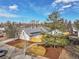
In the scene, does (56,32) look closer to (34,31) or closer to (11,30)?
(34,31)

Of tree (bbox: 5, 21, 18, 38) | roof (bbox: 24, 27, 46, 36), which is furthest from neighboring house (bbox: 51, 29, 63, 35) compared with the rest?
tree (bbox: 5, 21, 18, 38)

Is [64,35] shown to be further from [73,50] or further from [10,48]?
[10,48]

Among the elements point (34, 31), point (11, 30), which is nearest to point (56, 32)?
point (34, 31)

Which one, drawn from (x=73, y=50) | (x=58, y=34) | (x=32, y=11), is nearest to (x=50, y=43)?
(x=58, y=34)

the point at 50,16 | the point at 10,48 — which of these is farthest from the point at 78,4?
the point at 10,48

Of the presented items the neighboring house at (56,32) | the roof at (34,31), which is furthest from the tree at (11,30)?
the neighboring house at (56,32)

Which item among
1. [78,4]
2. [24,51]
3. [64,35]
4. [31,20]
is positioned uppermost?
[78,4]

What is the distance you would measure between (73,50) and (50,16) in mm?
A: 865

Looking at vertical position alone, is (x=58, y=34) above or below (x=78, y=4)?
below

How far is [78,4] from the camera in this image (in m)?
3.31

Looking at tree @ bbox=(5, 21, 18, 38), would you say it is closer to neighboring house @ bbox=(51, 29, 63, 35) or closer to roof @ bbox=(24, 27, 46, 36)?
roof @ bbox=(24, 27, 46, 36)

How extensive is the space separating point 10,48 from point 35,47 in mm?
538

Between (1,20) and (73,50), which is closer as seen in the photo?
(73,50)

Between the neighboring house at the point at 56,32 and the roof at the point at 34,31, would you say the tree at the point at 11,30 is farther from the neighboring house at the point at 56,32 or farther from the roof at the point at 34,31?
the neighboring house at the point at 56,32
